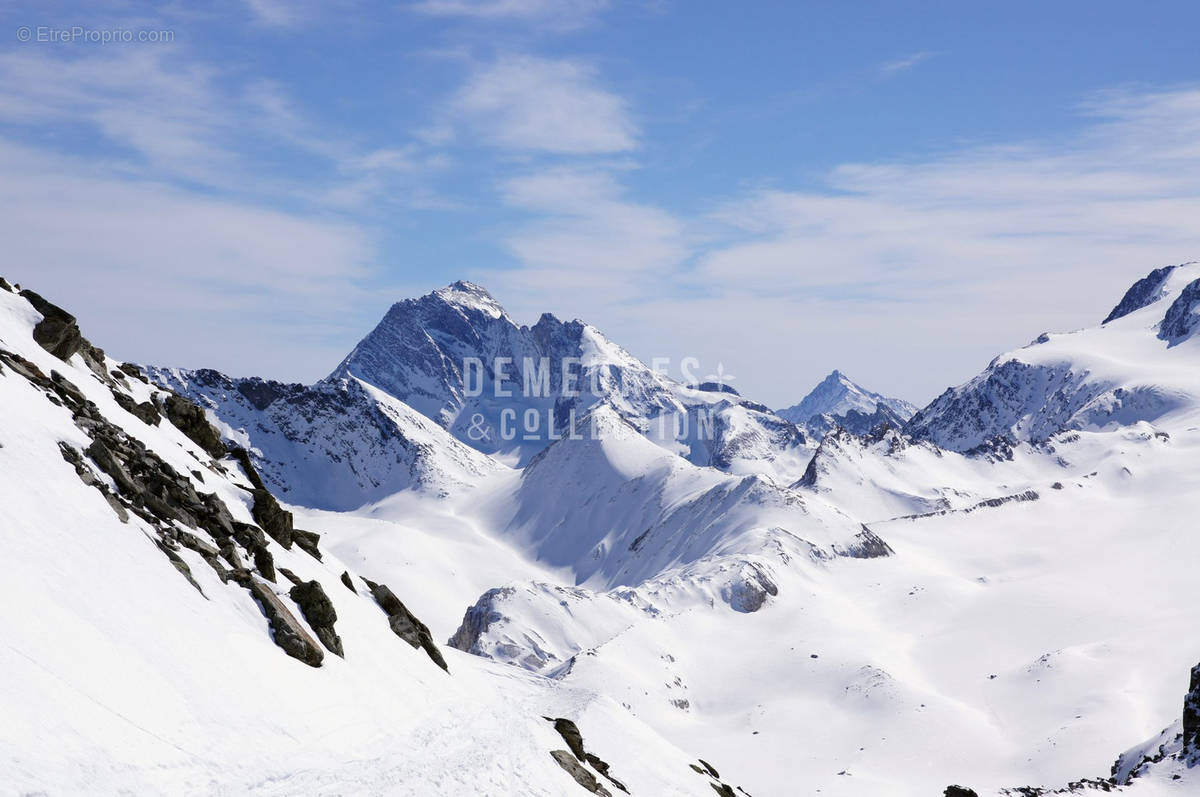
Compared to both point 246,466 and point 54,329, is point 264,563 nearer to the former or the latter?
point 246,466

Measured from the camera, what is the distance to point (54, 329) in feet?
117

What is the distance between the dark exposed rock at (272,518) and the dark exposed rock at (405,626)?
4.80 metres

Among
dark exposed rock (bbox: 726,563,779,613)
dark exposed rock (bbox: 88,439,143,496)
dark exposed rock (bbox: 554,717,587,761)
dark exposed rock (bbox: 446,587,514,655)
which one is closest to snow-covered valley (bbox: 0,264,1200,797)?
dark exposed rock (bbox: 88,439,143,496)

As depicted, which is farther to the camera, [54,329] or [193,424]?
[193,424]

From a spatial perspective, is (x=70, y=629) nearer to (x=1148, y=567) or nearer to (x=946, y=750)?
(x=946, y=750)

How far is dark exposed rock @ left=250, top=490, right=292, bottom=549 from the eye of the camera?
120ft

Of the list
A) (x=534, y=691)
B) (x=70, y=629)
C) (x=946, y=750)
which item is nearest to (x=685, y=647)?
(x=946, y=750)

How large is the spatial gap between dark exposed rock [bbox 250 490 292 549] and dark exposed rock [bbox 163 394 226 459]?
5.48 m

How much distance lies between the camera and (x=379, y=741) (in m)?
27.0

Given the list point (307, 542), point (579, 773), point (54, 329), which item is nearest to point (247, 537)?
point (307, 542)

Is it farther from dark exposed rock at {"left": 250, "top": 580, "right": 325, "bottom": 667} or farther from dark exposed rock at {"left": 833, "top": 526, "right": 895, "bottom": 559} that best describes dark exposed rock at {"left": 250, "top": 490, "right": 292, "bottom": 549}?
dark exposed rock at {"left": 833, "top": 526, "right": 895, "bottom": 559}

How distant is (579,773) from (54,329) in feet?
80.6

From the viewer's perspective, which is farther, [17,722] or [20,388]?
[20,388]

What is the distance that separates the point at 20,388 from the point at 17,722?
1400cm
